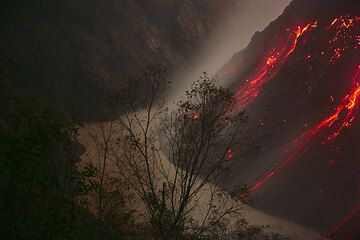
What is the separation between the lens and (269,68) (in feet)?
209

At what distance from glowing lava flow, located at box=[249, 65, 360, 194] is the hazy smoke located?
4732 cm

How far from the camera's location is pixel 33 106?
42.0ft

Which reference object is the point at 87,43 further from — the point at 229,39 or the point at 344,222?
the point at 344,222

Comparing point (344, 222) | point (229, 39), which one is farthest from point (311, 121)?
point (229, 39)

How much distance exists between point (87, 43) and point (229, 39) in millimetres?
56314

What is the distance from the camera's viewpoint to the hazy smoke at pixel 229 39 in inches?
4001

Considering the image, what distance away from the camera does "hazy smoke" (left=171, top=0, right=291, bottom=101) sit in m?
102

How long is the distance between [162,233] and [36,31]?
56.3 meters

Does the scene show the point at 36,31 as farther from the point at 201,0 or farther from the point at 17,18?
the point at 201,0

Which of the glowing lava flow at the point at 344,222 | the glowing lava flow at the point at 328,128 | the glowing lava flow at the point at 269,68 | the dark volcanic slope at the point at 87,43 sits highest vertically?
the dark volcanic slope at the point at 87,43

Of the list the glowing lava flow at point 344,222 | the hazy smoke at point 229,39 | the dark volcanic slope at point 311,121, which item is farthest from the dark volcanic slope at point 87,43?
the glowing lava flow at point 344,222

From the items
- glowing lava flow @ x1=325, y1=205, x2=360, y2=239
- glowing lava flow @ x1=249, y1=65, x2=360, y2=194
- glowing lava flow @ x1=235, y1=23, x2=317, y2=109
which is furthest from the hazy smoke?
glowing lava flow @ x1=325, y1=205, x2=360, y2=239

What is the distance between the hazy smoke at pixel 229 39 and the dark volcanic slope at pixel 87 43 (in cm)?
471

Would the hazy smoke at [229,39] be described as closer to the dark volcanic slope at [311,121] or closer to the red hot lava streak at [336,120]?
the dark volcanic slope at [311,121]
